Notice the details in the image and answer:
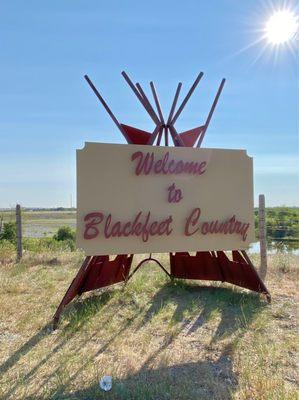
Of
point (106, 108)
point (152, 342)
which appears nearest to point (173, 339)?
point (152, 342)

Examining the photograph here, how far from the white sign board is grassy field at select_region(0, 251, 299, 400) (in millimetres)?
928

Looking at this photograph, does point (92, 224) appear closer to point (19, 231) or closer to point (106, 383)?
point (106, 383)

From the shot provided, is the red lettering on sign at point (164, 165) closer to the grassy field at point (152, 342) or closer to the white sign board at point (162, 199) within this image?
the white sign board at point (162, 199)

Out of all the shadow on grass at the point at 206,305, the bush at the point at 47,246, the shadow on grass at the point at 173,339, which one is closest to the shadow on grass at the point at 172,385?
the shadow on grass at the point at 173,339

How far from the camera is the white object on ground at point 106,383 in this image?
307cm

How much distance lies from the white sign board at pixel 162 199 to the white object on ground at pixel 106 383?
1609 mm

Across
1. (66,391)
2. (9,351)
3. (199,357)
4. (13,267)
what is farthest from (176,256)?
(13,267)

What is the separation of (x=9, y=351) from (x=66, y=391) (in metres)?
1.18

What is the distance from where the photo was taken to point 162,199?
4.80 m

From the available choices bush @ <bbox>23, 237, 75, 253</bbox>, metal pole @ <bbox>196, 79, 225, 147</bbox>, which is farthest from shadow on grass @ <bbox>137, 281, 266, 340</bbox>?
bush @ <bbox>23, 237, 75, 253</bbox>

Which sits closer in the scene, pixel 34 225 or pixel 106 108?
pixel 106 108

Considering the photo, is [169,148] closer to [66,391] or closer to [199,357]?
[199,357]

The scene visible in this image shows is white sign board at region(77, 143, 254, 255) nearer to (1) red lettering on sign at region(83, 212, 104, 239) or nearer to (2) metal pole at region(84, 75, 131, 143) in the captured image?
(1) red lettering on sign at region(83, 212, 104, 239)

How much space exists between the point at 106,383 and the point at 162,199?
2.33m
